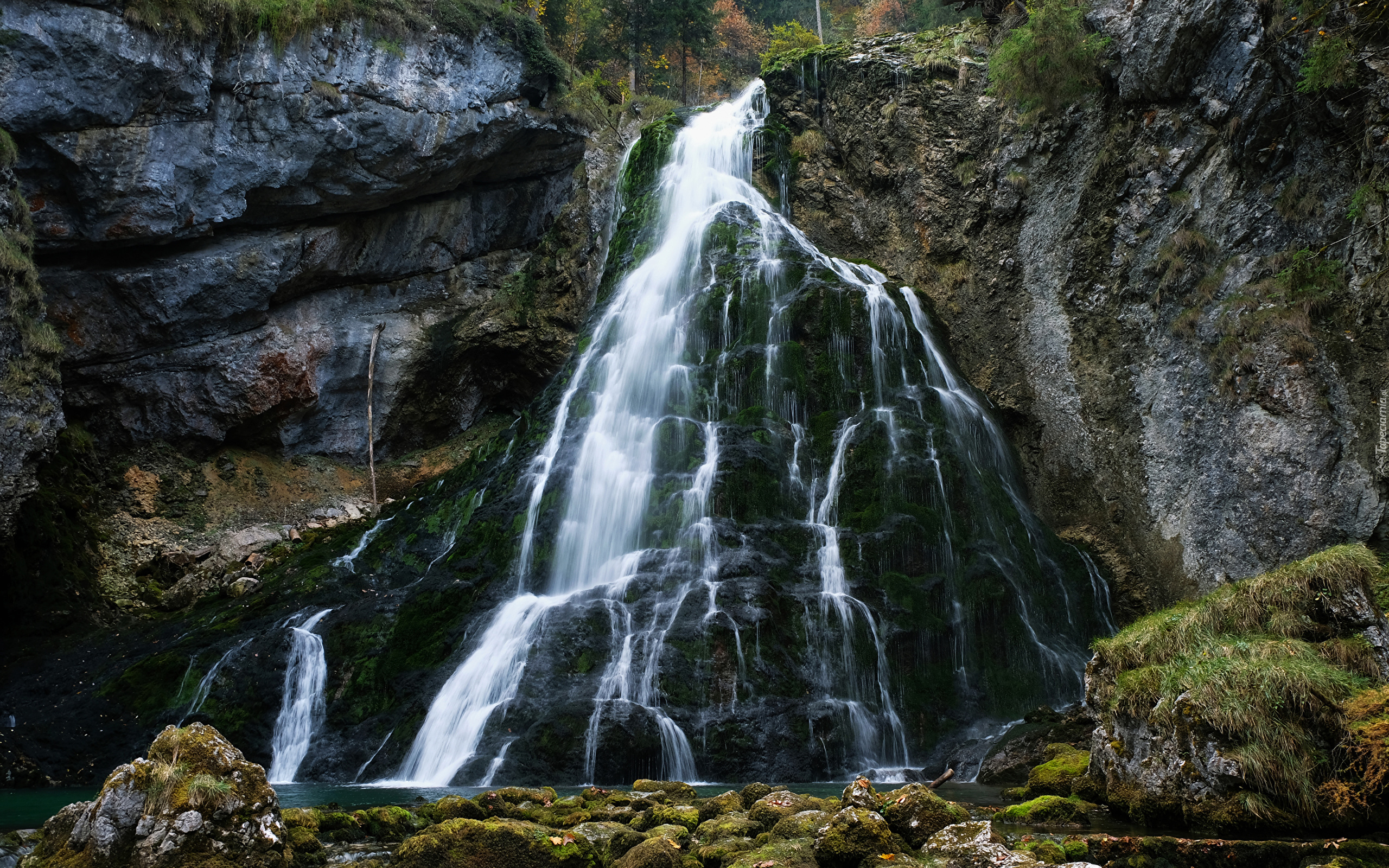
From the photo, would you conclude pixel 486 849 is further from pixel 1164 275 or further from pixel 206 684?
pixel 1164 275

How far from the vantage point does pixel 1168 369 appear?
14.3m

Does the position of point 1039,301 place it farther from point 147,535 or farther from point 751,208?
point 147,535

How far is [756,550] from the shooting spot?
13172 mm

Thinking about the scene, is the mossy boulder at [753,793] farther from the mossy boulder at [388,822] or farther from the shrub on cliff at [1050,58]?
the shrub on cliff at [1050,58]

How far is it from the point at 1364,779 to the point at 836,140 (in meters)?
19.7

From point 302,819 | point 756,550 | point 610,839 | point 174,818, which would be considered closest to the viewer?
point 174,818

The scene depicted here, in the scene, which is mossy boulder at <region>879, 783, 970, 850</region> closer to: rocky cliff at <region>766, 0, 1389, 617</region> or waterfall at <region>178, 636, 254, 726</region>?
rocky cliff at <region>766, 0, 1389, 617</region>

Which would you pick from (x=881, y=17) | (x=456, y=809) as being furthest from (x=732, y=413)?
(x=881, y=17)

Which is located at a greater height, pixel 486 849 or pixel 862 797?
pixel 862 797

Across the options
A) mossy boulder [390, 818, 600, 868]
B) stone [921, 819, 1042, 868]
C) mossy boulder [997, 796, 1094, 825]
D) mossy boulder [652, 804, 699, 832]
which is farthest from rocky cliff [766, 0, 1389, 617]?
mossy boulder [390, 818, 600, 868]

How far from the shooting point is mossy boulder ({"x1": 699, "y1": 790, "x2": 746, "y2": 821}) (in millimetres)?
6879

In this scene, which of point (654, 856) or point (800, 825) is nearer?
point (654, 856)

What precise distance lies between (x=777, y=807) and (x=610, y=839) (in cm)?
138

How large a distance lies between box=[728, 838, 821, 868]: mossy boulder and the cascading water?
5117 millimetres
